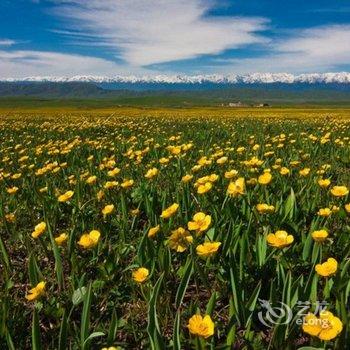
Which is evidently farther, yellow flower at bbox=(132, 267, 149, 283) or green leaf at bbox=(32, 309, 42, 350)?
yellow flower at bbox=(132, 267, 149, 283)

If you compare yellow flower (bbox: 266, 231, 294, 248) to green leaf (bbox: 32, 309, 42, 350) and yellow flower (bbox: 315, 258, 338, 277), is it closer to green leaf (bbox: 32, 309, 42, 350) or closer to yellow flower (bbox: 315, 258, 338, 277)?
yellow flower (bbox: 315, 258, 338, 277)

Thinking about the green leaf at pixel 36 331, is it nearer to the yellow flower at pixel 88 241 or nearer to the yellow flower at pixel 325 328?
the yellow flower at pixel 88 241

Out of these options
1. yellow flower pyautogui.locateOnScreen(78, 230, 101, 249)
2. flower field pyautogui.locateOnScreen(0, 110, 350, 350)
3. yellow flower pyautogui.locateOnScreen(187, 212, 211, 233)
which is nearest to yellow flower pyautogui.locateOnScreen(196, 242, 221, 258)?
flower field pyautogui.locateOnScreen(0, 110, 350, 350)

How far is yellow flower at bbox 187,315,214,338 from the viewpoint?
203 cm

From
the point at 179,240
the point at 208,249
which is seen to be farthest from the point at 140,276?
the point at 179,240

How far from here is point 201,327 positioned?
2055 millimetres

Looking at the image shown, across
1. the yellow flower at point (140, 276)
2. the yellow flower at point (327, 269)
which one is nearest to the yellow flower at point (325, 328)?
the yellow flower at point (327, 269)

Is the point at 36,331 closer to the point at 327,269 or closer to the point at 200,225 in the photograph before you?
the point at 200,225

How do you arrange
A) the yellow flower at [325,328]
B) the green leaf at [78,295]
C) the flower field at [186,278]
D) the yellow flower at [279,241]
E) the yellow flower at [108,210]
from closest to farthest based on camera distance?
1. the yellow flower at [325,328]
2. the flower field at [186,278]
3. the yellow flower at [279,241]
4. the green leaf at [78,295]
5. the yellow flower at [108,210]

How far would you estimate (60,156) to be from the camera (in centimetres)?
960

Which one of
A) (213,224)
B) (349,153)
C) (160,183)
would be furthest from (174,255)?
(349,153)

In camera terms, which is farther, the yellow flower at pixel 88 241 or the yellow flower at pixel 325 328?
the yellow flower at pixel 88 241

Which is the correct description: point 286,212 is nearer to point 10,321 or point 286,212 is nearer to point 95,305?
point 95,305

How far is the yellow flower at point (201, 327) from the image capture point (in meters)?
2.03
